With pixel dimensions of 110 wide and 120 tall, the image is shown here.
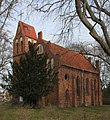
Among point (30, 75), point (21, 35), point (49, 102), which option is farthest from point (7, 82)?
point (21, 35)

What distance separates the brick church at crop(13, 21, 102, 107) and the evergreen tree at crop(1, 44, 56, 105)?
3.11 metres

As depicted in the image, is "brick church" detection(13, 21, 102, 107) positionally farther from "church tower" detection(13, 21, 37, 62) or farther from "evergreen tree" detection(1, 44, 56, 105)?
"evergreen tree" detection(1, 44, 56, 105)

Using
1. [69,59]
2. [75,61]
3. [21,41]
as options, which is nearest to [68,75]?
[69,59]

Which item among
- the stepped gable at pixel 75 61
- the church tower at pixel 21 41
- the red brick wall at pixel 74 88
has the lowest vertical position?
the red brick wall at pixel 74 88

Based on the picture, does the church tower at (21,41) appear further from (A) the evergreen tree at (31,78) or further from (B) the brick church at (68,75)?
(A) the evergreen tree at (31,78)

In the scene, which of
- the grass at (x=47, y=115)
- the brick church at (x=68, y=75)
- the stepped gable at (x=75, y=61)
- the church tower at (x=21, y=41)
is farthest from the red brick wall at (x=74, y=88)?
the grass at (x=47, y=115)

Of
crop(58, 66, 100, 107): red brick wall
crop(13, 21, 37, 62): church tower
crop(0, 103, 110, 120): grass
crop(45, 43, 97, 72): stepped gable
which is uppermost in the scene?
crop(13, 21, 37, 62): church tower

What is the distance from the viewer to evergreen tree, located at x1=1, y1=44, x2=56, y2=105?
31422 millimetres

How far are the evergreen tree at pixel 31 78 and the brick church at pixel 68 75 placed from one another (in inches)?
122

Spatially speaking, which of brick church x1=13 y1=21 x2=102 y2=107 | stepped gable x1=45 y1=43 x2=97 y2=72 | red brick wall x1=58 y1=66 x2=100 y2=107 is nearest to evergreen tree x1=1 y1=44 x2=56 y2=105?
brick church x1=13 y1=21 x2=102 y2=107

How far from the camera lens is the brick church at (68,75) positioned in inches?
1518

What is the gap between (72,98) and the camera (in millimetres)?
41562

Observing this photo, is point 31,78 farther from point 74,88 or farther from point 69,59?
point 74,88

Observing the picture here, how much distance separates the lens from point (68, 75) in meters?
41.3
